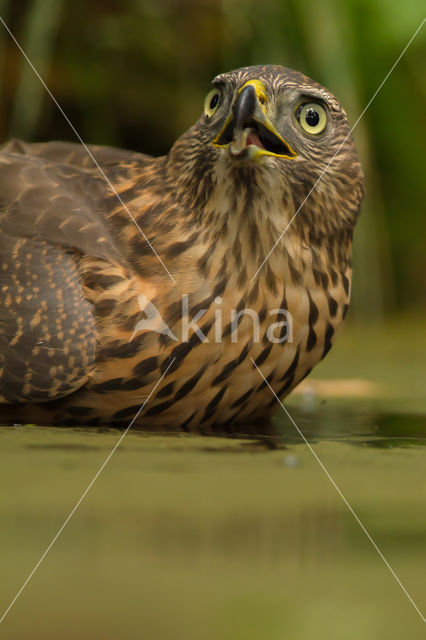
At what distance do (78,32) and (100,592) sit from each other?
7.41 metres

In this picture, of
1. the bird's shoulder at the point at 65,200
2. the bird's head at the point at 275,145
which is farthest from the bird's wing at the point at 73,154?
the bird's head at the point at 275,145

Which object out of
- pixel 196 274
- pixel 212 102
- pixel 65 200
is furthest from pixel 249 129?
pixel 65 200

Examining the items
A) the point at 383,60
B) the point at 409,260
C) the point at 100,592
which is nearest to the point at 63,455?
the point at 100,592

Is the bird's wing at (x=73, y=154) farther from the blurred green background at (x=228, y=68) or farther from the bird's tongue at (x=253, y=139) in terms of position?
the blurred green background at (x=228, y=68)

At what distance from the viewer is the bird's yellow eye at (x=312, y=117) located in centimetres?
371

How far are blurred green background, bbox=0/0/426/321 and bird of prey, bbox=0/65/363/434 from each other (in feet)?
10.9

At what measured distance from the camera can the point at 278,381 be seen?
3879mm

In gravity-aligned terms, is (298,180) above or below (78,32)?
above

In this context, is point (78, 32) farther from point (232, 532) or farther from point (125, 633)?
point (125, 633)

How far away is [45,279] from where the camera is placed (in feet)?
12.1

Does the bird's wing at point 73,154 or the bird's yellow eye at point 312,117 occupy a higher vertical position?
the bird's yellow eye at point 312,117

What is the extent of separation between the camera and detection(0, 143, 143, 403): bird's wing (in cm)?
358

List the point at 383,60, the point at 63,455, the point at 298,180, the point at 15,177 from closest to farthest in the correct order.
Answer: the point at 63,455 → the point at 298,180 → the point at 15,177 → the point at 383,60

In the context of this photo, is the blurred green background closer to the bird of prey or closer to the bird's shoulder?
the bird's shoulder
